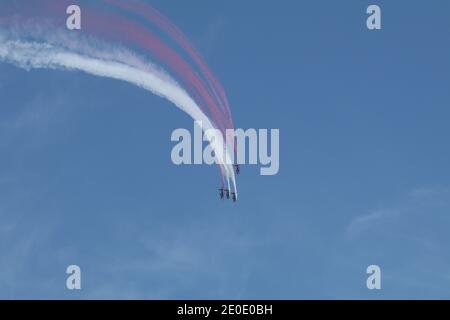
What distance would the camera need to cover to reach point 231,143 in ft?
276
